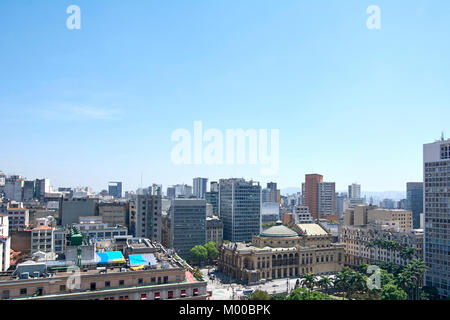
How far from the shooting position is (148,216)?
54531 mm

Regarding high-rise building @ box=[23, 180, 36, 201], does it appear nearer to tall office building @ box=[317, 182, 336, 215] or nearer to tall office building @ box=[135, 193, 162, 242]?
tall office building @ box=[135, 193, 162, 242]

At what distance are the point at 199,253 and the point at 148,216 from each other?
9.94 meters

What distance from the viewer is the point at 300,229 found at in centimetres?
5784

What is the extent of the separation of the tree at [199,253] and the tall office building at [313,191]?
63.8m

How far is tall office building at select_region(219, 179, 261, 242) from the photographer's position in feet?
226

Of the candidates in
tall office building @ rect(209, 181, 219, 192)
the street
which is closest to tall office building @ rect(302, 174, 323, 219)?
tall office building @ rect(209, 181, 219, 192)

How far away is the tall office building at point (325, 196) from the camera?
372 feet

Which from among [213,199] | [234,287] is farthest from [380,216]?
[213,199]

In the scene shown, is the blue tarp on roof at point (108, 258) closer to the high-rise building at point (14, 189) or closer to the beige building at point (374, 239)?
the beige building at point (374, 239)

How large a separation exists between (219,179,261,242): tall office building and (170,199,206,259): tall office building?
7.80m

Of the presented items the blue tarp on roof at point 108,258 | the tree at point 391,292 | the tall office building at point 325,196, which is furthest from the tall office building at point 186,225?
the tall office building at point 325,196
